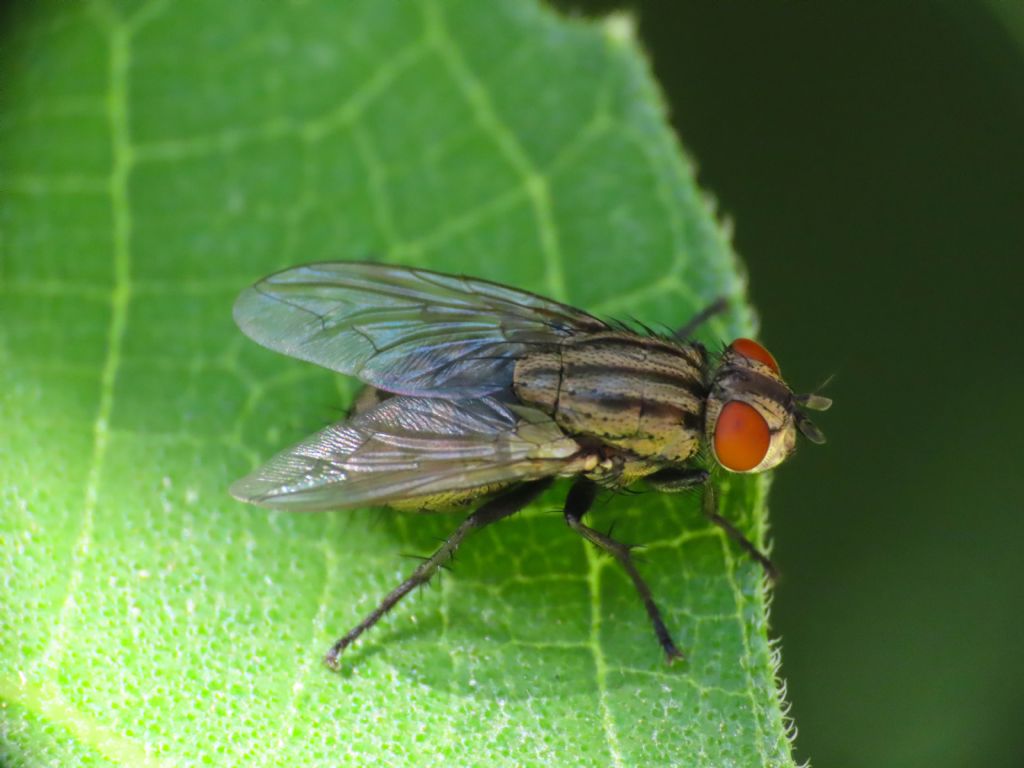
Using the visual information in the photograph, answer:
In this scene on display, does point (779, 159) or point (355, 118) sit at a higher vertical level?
point (779, 159)

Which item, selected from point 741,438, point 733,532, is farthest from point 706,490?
point 741,438

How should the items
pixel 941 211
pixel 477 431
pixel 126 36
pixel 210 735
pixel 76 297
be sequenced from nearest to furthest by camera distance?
pixel 210 735 < pixel 477 431 < pixel 76 297 < pixel 126 36 < pixel 941 211

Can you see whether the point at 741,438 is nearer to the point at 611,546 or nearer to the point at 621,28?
the point at 611,546

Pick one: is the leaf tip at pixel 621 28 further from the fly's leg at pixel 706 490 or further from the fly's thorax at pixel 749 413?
the fly's leg at pixel 706 490

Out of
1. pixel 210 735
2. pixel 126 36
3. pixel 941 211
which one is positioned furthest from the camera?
pixel 941 211

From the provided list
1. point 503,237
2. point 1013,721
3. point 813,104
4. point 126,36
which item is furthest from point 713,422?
point 126,36

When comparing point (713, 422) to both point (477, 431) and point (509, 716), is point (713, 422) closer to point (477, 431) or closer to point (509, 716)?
point (477, 431)

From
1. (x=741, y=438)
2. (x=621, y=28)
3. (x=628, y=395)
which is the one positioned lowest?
(x=628, y=395)

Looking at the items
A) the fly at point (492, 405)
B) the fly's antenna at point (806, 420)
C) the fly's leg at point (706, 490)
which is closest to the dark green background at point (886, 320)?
the fly's leg at point (706, 490)
